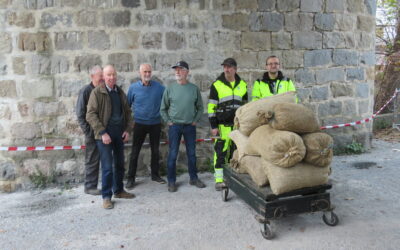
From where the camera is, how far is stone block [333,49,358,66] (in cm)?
626

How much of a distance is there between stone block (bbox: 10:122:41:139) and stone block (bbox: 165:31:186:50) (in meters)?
2.26

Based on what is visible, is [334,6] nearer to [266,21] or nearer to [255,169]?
[266,21]

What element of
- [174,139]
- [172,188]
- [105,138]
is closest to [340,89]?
[174,139]

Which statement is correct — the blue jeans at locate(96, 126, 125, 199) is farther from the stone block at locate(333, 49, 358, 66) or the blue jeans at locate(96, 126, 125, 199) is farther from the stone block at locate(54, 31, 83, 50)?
the stone block at locate(333, 49, 358, 66)

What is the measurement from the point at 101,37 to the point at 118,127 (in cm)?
157

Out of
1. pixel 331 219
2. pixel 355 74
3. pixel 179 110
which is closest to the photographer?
pixel 331 219

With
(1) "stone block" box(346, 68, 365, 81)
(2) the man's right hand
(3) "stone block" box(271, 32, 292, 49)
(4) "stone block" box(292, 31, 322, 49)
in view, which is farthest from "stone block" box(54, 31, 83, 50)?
(1) "stone block" box(346, 68, 365, 81)

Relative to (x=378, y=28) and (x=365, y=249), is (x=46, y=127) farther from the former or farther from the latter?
(x=378, y=28)

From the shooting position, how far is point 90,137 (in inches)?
186

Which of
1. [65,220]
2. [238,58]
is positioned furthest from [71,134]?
[238,58]

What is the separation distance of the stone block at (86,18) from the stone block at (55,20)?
12 cm

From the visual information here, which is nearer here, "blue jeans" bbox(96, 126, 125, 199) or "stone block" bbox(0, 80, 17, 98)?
"blue jeans" bbox(96, 126, 125, 199)

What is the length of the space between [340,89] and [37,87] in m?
5.09

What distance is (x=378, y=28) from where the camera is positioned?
10383mm
